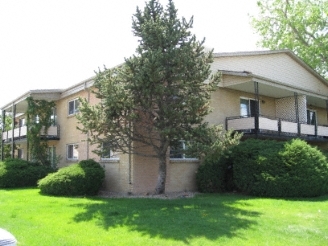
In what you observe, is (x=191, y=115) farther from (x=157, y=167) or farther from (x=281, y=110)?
(x=281, y=110)

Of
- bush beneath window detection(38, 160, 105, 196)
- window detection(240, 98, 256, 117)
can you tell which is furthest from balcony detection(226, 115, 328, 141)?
bush beneath window detection(38, 160, 105, 196)

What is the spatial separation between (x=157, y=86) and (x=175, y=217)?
16.2ft

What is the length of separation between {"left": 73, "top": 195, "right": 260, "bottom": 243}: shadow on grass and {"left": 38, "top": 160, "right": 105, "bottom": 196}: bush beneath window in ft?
9.43

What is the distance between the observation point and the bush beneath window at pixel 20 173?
58.2 feet

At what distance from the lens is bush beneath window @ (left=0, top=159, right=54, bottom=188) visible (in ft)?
58.2

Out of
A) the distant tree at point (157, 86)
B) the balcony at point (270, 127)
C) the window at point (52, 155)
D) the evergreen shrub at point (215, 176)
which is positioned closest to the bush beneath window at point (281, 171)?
the evergreen shrub at point (215, 176)

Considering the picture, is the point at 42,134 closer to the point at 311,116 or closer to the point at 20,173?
the point at 20,173

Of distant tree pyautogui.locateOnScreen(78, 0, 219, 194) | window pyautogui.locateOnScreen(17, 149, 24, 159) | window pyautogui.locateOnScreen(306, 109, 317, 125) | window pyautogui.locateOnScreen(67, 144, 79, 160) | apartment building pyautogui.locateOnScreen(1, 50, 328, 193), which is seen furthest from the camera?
window pyautogui.locateOnScreen(17, 149, 24, 159)

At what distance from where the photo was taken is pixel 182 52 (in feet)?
41.8

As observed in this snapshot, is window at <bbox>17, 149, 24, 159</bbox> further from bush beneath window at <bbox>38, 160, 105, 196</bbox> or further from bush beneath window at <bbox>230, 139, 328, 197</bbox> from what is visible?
bush beneath window at <bbox>230, 139, 328, 197</bbox>

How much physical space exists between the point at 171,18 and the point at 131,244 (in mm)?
8951

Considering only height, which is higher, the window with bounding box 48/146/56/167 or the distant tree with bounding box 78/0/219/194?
the distant tree with bounding box 78/0/219/194

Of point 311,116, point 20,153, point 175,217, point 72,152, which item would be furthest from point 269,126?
point 20,153

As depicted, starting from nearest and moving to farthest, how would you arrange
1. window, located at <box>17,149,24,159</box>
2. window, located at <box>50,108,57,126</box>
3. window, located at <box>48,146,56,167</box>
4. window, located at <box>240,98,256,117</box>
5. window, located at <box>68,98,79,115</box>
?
window, located at <box>240,98,256,117</box>
window, located at <box>68,98,79,115</box>
window, located at <box>48,146,56,167</box>
window, located at <box>50,108,57,126</box>
window, located at <box>17,149,24,159</box>
